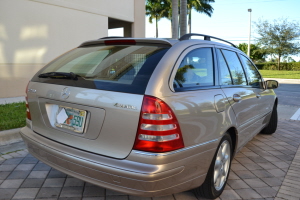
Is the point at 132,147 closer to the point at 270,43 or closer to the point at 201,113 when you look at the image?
the point at 201,113

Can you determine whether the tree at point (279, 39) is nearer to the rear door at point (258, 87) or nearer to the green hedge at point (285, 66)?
the green hedge at point (285, 66)

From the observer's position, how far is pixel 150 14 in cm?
4025

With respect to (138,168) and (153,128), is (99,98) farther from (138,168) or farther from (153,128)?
(138,168)

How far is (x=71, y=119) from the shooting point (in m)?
2.40

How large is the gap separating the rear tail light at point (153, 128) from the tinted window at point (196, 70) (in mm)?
324

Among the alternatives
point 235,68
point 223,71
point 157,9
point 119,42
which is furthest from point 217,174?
point 157,9

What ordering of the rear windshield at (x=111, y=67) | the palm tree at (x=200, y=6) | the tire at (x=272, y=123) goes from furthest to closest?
the palm tree at (x=200, y=6), the tire at (x=272, y=123), the rear windshield at (x=111, y=67)

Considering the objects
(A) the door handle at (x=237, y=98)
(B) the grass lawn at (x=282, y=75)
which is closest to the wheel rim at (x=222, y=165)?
(A) the door handle at (x=237, y=98)

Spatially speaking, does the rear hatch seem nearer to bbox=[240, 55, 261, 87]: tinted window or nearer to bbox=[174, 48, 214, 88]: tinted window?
bbox=[174, 48, 214, 88]: tinted window

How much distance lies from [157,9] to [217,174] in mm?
38029

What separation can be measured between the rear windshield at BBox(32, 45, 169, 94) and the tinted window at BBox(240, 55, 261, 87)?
6.24 ft

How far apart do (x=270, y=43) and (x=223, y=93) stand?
132 feet

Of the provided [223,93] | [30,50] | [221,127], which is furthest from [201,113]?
[30,50]

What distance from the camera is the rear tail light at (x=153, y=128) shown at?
6.84 feet
